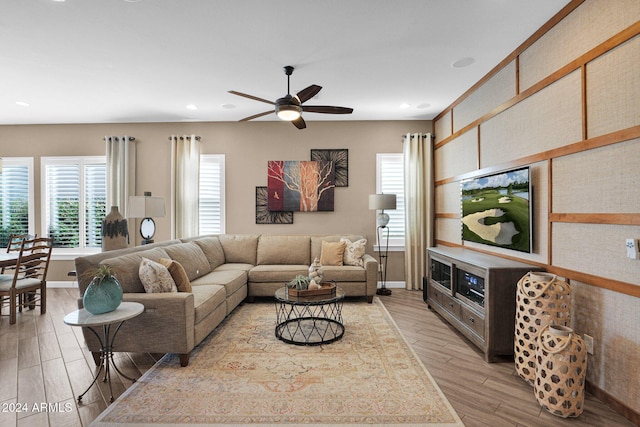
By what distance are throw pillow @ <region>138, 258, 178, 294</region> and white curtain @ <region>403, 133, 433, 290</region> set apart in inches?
148

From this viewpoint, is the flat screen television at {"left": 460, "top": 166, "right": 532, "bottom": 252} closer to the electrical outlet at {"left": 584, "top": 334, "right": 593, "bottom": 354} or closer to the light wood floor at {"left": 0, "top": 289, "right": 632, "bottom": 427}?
the electrical outlet at {"left": 584, "top": 334, "right": 593, "bottom": 354}

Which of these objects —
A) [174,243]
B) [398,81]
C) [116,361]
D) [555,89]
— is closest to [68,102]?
[174,243]

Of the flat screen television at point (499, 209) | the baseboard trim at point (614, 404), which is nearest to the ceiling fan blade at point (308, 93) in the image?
the flat screen television at point (499, 209)

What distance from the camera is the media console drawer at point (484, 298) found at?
8.75 ft

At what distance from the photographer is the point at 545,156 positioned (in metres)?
2.69

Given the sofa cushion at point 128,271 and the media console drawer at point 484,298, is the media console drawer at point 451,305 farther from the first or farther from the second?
the sofa cushion at point 128,271

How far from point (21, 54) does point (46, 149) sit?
3.03 m

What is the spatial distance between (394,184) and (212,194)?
3199 mm

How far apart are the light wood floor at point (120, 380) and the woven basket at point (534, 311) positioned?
20 centimetres

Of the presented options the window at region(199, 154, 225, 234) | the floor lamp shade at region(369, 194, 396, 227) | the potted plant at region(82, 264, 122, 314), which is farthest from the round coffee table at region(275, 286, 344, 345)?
the window at region(199, 154, 225, 234)

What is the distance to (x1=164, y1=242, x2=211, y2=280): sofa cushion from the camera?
380 centimetres

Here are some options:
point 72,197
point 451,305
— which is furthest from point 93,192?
point 451,305

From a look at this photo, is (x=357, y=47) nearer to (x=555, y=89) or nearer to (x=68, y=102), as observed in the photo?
(x=555, y=89)

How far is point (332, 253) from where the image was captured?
4.76m
